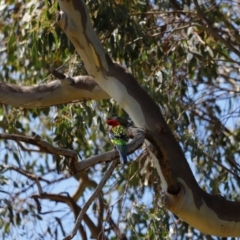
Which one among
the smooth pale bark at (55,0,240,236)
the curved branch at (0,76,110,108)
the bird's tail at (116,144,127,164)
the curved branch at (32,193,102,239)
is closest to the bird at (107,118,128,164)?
the bird's tail at (116,144,127,164)

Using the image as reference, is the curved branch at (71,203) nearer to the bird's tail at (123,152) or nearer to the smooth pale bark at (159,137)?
the smooth pale bark at (159,137)

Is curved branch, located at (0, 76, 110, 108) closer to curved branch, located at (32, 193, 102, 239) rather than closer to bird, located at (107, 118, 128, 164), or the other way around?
bird, located at (107, 118, 128, 164)

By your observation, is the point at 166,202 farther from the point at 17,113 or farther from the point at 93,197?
the point at 17,113

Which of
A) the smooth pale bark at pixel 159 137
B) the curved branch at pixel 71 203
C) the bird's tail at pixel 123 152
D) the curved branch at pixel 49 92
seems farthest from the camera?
the curved branch at pixel 71 203

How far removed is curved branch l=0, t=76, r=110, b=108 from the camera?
5160mm

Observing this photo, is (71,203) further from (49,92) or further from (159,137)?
(159,137)

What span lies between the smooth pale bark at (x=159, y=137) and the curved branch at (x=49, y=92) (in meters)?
0.30

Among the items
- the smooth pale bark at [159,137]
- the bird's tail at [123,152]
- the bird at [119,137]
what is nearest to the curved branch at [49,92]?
the smooth pale bark at [159,137]

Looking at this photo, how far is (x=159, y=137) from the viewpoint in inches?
174

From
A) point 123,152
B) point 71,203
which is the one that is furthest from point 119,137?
point 71,203

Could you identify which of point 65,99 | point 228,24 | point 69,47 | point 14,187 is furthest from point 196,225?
point 228,24

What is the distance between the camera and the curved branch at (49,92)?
5.16 meters

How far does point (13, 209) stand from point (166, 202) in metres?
2.30

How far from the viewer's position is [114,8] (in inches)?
217
